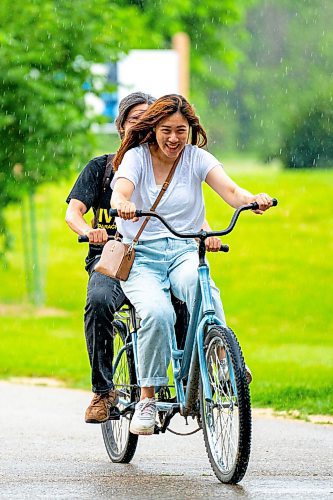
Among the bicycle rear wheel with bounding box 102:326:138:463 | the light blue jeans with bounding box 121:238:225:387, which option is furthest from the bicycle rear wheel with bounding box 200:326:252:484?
the bicycle rear wheel with bounding box 102:326:138:463

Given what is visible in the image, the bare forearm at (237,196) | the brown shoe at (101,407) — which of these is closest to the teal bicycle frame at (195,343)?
the bare forearm at (237,196)

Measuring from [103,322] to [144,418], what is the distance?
0.57m

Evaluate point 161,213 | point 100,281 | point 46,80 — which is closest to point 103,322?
point 100,281

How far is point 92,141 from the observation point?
2088cm

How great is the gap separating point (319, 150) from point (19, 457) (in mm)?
39048

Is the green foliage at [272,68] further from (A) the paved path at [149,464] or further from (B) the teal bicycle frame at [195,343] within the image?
(B) the teal bicycle frame at [195,343]

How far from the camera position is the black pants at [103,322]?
7699mm

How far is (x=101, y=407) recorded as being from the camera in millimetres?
7863

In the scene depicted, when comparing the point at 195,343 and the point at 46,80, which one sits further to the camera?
the point at 46,80

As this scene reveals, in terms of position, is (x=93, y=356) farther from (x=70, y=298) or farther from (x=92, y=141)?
(x=70, y=298)

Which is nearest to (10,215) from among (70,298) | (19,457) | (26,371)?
(70,298)

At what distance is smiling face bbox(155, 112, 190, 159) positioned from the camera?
7.41 meters

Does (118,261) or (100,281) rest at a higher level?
(118,261)

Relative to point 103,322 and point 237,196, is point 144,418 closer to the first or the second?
point 103,322
